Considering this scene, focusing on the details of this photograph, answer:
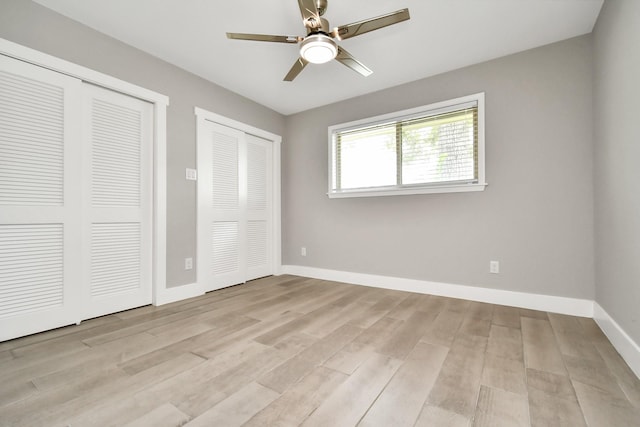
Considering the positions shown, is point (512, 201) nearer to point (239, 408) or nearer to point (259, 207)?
point (239, 408)

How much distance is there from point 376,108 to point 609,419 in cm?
327

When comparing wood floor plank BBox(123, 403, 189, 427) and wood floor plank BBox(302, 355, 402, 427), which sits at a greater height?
wood floor plank BBox(123, 403, 189, 427)

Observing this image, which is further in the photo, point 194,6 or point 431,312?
point 431,312

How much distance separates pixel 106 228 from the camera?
2.43 metres

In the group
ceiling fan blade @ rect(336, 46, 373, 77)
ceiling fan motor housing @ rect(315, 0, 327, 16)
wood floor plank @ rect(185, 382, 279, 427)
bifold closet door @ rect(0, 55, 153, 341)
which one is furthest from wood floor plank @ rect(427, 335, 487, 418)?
bifold closet door @ rect(0, 55, 153, 341)

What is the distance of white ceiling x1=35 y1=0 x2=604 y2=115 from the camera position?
2.06 metres

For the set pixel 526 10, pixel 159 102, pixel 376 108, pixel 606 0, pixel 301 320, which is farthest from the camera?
pixel 376 108

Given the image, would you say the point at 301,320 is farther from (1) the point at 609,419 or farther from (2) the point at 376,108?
(2) the point at 376,108

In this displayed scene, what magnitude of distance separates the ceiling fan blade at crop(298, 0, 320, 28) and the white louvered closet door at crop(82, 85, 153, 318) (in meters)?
1.88

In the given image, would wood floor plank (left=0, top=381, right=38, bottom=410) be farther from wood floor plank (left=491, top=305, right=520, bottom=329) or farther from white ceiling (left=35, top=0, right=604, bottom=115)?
wood floor plank (left=491, top=305, right=520, bottom=329)

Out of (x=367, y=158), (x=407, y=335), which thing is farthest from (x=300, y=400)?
(x=367, y=158)

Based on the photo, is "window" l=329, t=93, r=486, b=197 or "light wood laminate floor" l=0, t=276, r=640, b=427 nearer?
"light wood laminate floor" l=0, t=276, r=640, b=427

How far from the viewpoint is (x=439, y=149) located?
3.04m

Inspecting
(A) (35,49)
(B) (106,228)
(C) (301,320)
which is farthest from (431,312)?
(A) (35,49)
